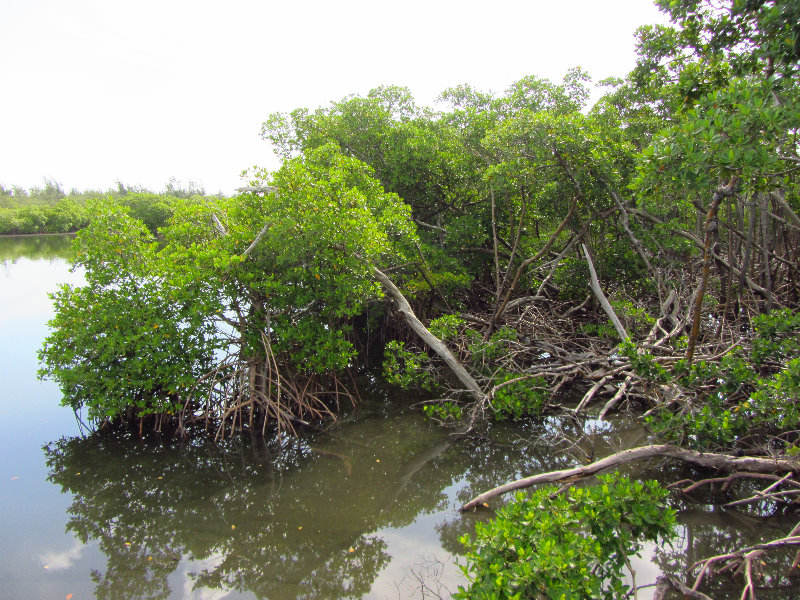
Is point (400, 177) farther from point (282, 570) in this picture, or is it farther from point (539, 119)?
point (282, 570)

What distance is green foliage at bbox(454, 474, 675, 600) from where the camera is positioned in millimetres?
2262

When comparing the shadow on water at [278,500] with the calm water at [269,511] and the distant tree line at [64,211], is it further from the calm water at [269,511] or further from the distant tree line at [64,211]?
the distant tree line at [64,211]

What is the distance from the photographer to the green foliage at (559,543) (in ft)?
7.42

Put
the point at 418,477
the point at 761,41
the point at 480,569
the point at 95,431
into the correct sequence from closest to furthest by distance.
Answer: the point at 480,569
the point at 761,41
the point at 418,477
the point at 95,431

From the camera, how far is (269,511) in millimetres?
4195

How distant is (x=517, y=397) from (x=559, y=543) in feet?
9.91

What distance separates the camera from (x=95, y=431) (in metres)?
5.88

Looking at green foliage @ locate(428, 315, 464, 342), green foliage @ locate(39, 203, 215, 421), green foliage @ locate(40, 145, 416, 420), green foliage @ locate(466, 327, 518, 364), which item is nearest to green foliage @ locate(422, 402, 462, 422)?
green foliage @ locate(466, 327, 518, 364)

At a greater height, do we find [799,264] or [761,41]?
[761,41]

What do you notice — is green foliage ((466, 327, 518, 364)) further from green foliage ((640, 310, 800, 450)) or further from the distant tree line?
the distant tree line

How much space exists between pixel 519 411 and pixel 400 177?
4.37m

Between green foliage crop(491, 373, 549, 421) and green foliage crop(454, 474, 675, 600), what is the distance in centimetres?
235

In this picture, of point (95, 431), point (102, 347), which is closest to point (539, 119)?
point (102, 347)

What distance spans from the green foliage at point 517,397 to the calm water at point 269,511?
23 cm
